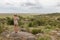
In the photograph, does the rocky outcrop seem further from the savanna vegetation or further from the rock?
the savanna vegetation

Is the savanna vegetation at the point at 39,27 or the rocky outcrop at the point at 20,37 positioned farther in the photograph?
the savanna vegetation at the point at 39,27

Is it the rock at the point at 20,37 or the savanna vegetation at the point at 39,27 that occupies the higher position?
the rock at the point at 20,37

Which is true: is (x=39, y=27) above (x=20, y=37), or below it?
below

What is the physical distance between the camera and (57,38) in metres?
36.3

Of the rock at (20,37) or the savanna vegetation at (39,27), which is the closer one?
the rock at (20,37)

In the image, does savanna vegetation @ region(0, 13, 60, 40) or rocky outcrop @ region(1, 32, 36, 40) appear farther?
savanna vegetation @ region(0, 13, 60, 40)

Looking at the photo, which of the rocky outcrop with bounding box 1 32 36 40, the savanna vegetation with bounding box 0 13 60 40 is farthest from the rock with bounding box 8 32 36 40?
the savanna vegetation with bounding box 0 13 60 40

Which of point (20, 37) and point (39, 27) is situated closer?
point (20, 37)

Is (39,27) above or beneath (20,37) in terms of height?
beneath

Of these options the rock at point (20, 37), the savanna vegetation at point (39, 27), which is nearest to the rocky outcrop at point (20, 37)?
the rock at point (20, 37)

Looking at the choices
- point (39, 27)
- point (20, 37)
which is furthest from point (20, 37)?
point (39, 27)

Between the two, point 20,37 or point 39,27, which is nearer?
point 20,37

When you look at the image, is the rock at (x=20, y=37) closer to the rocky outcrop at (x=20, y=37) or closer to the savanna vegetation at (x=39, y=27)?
the rocky outcrop at (x=20, y=37)

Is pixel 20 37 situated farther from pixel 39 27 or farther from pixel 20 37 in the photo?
pixel 39 27
